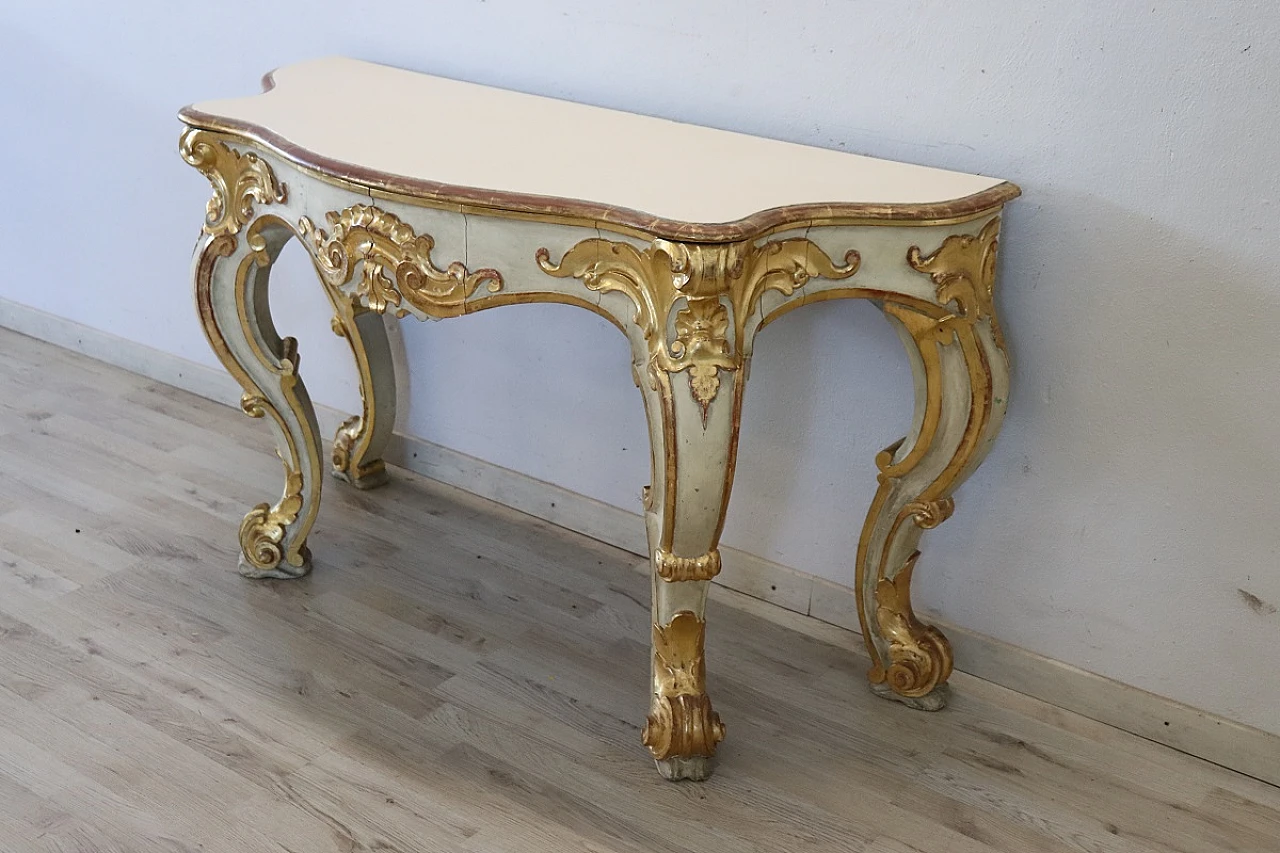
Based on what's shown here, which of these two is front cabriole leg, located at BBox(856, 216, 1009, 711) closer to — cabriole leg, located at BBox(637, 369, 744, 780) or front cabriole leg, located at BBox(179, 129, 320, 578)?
cabriole leg, located at BBox(637, 369, 744, 780)

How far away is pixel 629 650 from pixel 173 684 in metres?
0.66

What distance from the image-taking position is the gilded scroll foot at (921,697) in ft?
6.01

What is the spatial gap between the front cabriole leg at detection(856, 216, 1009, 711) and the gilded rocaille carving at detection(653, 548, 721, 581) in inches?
13.3

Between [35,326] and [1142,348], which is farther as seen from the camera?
[35,326]

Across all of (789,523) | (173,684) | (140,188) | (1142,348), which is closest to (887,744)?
(789,523)

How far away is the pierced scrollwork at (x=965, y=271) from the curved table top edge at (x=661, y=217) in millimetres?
35

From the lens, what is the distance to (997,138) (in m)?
1.63

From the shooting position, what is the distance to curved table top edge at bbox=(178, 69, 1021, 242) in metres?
1.38

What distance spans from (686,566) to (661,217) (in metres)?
0.43

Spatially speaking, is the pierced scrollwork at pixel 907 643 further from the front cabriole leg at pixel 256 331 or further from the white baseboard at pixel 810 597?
the front cabriole leg at pixel 256 331

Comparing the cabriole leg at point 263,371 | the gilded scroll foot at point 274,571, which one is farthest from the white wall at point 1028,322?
the gilded scroll foot at point 274,571

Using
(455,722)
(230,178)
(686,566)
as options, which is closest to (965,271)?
(686,566)

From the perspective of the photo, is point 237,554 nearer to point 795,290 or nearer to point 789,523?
point 789,523

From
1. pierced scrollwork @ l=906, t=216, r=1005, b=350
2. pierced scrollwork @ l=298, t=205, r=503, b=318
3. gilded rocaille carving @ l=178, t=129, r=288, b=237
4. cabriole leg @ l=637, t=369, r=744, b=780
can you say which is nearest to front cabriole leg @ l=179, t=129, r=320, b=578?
gilded rocaille carving @ l=178, t=129, r=288, b=237
